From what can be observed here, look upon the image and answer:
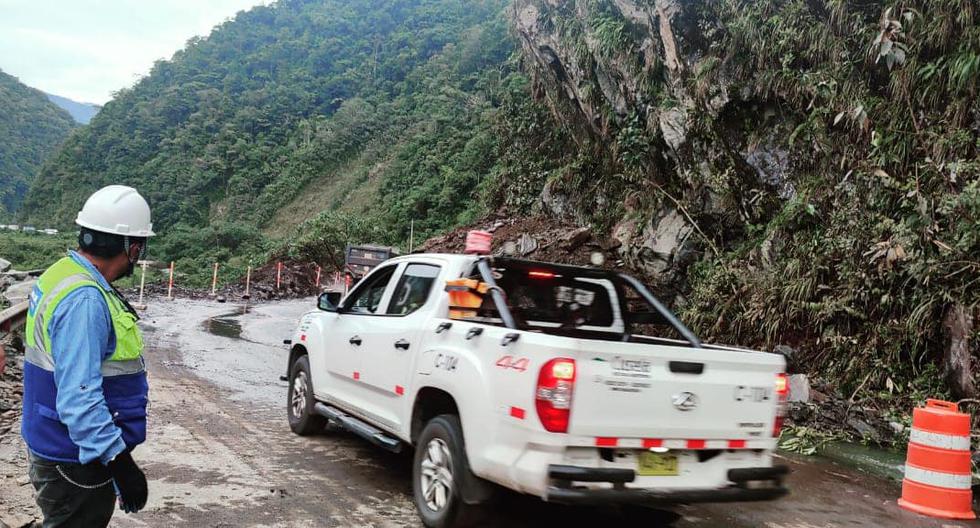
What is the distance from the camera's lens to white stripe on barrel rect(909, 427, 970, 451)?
551 cm

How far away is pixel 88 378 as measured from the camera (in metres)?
2.51

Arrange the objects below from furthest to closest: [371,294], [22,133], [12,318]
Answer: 1. [22,133]
2. [12,318]
3. [371,294]

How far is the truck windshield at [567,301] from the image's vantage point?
5.58 metres

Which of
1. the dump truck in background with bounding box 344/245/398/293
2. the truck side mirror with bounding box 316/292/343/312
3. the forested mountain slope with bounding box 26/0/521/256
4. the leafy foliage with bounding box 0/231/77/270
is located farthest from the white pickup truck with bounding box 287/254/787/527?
the leafy foliage with bounding box 0/231/77/270

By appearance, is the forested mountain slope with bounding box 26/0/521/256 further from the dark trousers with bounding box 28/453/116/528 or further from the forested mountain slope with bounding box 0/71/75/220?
the dark trousers with bounding box 28/453/116/528

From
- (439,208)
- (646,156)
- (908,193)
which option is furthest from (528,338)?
(439,208)

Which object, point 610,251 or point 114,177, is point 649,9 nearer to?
point 610,251

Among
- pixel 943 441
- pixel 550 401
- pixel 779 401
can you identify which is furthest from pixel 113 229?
pixel 943 441

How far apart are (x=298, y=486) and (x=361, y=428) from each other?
0.64m

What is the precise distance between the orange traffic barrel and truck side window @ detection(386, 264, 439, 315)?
3953 mm

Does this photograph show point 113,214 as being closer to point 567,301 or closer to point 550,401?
point 550,401

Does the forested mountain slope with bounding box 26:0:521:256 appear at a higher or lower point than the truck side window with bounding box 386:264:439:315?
higher

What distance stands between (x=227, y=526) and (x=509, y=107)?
2235 cm

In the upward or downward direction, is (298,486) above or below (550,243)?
below
